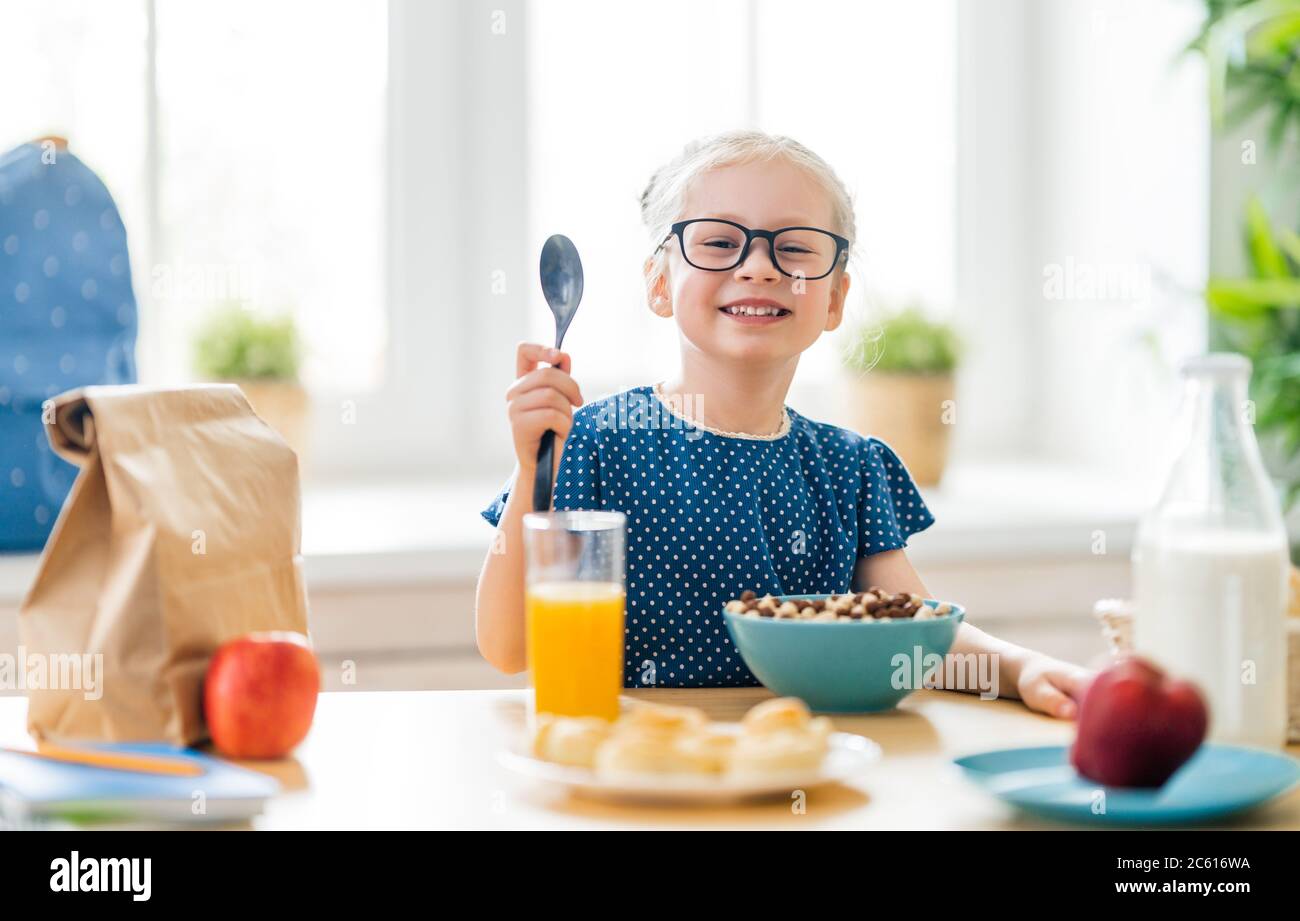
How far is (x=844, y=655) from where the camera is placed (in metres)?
1.02

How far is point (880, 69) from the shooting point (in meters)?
2.76

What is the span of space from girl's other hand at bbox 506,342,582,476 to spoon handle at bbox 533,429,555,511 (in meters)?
0.02

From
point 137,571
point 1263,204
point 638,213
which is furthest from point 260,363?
point 1263,204

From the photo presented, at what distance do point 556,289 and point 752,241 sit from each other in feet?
0.75

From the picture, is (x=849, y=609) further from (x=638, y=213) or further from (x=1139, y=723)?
(x=638, y=213)

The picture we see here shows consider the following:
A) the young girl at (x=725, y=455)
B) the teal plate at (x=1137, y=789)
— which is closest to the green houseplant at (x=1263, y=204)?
the young girl at (x=725, y=455)

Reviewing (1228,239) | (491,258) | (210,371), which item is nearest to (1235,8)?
(1228,239)

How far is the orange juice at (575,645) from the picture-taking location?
3.20 feet

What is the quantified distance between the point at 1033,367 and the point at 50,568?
2298mm

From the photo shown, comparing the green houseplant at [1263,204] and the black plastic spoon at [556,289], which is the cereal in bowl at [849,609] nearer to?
the black plastic spoon at [556,289]

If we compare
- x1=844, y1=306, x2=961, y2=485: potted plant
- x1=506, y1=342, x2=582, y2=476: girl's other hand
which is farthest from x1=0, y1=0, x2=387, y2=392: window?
x1=506, y1=342, x2=582, y2=476: girl's other hand

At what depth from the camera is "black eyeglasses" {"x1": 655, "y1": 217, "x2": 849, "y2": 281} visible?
134 cm

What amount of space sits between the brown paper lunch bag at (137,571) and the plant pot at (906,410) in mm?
1602
